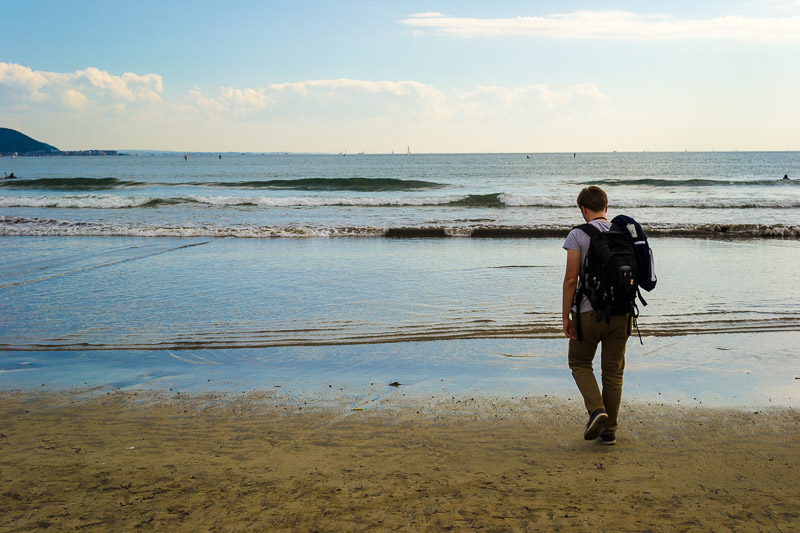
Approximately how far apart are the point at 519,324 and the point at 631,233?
3.60 meters

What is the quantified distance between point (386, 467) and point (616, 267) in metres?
1.84

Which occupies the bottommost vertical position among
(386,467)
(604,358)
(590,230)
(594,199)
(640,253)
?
(386,467)

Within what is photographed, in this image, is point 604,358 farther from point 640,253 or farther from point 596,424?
point 640,253

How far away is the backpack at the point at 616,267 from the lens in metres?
3.67

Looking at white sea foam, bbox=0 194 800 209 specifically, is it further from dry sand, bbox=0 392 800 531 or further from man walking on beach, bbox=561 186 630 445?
man walking on beach, bbox=561 186 630 445

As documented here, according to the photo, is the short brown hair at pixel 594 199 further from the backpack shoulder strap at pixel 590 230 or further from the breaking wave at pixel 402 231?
the breaking wave at pixel 402 231

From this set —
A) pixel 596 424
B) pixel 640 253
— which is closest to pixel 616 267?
pixel 640 253

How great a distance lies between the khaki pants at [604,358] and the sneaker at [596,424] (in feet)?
0.15

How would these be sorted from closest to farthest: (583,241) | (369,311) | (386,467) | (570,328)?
(386,467) < (583,241) < (570,328) < (369,311)

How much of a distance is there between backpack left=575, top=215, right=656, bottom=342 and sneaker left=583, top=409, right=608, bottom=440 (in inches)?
23.4

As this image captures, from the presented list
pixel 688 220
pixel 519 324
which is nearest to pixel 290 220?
pixel 688 220

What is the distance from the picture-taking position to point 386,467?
11.9 ft

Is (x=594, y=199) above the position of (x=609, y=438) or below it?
above

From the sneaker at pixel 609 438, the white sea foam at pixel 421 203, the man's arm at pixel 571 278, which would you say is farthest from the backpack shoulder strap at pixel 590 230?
the white sea foam at pixel 421 203
